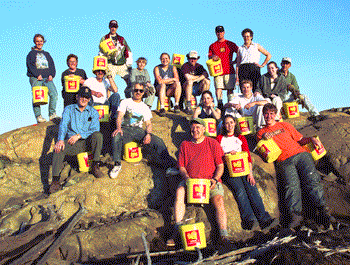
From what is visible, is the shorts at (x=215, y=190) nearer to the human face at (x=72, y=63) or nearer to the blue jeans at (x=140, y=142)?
the blue jeans at (x=140, y=142)

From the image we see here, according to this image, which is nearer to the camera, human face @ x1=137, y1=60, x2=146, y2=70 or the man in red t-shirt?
human face @ x1=137, y1=60, x2=146, y2=70

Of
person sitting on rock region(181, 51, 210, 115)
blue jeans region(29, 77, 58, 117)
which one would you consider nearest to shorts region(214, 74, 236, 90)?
person sitting on rock region(181, 51, 210, 115)

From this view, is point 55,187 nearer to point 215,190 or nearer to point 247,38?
point 215,190

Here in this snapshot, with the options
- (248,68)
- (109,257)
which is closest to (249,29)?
(248,68)

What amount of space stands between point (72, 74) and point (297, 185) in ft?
16.2

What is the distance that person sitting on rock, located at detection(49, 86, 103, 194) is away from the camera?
5535 millimetres

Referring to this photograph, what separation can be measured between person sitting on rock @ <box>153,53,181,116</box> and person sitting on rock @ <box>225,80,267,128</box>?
1.58m

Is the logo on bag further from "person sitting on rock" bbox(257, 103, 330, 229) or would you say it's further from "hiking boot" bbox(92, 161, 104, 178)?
"hiking boot" bbox(92, 161, 104, 178)

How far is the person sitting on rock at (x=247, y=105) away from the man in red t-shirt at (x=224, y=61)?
1.06 metres

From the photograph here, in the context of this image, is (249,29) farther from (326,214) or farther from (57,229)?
(57,229)

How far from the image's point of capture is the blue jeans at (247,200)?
Result: 5.02 m

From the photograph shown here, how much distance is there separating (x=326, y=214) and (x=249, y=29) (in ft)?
14.6

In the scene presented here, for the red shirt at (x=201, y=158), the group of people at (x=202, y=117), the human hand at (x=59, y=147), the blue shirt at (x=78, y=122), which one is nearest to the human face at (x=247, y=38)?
the group of people at (x=202, y=117)

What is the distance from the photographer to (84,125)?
5.84 meters
